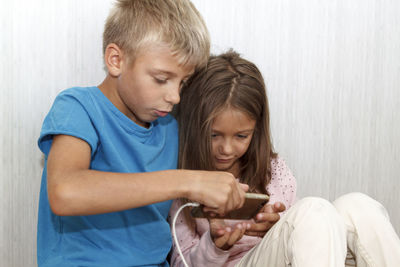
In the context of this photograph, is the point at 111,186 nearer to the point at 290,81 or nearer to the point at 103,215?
the point at 103,215

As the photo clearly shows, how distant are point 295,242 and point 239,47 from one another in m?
0.55

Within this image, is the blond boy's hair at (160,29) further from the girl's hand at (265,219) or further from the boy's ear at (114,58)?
the girl's hand at (265,219)

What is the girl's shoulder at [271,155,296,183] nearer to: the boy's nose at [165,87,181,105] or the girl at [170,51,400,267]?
the girl at [170,51,400,267]

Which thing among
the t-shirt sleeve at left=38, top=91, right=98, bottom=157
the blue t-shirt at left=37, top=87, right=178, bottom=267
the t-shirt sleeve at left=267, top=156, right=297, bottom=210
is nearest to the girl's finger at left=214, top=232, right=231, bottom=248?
the blue t-shirt at left=37, top=87, right=178, bottom=267

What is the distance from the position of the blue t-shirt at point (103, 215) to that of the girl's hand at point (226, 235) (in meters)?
0.10

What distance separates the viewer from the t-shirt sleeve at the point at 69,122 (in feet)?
2.46

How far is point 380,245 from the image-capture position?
A: 0.83m

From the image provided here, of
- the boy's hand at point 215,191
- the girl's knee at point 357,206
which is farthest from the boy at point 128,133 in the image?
the girl's knee at point 357,206

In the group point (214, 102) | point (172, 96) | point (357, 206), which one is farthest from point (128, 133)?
point (357, 206)

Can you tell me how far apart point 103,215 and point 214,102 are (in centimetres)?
34

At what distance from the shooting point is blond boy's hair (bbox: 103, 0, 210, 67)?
0.84m

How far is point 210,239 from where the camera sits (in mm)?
960

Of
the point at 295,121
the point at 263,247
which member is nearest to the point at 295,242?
the point at 263,247

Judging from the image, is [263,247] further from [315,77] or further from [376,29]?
[376,29]
